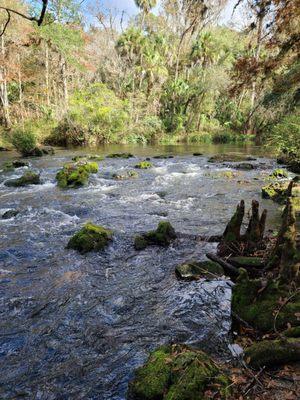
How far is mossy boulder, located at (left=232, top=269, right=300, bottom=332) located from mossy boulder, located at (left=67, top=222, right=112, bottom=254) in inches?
134

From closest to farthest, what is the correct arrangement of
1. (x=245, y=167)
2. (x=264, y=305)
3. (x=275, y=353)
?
1. (x=275, y=353)
2. (x=264, y=305)
3. (x=245, y=167)

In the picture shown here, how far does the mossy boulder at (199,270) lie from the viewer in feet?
19.0

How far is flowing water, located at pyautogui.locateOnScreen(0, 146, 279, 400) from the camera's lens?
3.83 meters

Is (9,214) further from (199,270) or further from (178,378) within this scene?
(178,378)

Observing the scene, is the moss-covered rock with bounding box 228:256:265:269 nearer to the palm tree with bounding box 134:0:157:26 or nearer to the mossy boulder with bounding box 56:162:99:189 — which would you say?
the mossy boulder with bounding box 56:162:99:189

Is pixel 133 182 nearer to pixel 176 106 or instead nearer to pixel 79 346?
pixel 79 346

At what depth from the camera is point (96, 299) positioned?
532cm

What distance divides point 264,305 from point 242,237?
226cm

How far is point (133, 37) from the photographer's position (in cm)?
3784

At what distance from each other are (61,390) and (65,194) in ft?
30.0

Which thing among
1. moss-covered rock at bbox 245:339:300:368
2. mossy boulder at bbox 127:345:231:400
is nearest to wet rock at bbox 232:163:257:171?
moss-covered rock at bbox 245:339:300:368

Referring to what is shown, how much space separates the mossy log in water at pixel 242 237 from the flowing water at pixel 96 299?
0.62m

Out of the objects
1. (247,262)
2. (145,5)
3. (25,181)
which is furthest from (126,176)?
(145,5)

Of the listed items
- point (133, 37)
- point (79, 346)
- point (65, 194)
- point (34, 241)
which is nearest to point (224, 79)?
point (133, 37)
